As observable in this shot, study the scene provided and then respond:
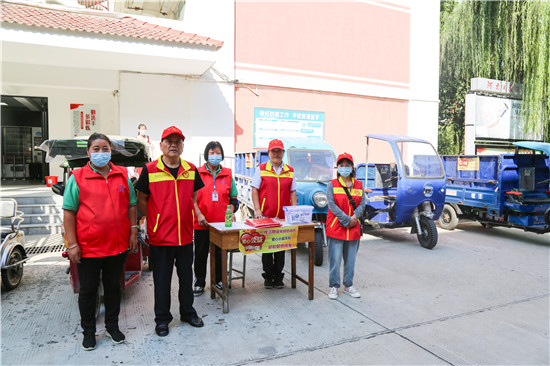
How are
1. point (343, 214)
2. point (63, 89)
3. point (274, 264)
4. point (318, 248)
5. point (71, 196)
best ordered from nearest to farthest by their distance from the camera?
point (71, 196) < point (343, 214) < point (274, 264) < point (318, 248) < point (63, 89)

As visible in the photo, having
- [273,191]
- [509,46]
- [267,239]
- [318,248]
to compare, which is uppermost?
[509,46]

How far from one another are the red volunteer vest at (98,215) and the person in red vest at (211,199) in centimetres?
127

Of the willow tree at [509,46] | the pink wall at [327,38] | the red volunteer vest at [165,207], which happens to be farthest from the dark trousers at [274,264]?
the willow tree at [509,46]

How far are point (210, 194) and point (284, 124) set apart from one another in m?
7.23

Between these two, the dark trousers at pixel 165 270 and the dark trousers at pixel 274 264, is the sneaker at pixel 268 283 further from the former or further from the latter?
the dark trousers at pixel 165 270

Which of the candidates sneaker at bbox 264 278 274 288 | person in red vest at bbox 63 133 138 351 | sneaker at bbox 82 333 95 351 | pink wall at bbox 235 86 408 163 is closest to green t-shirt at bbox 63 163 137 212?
person in red vest at bbox 63 133 138 351

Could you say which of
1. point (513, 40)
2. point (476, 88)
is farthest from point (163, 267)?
point (513, 40)

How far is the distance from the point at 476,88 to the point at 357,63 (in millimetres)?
4245

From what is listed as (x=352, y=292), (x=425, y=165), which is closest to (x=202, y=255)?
(x=352, y=292)

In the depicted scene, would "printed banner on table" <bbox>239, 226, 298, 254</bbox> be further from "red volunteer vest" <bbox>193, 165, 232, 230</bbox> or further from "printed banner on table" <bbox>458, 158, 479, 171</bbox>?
"printed banner on table" <bbox>458, 158, 479, 171</bbox>

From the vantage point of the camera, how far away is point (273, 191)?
458 centimetres

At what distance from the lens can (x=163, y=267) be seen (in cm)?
346

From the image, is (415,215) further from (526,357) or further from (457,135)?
(457,135)

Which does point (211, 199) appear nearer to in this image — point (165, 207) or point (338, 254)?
point (165, 207)
